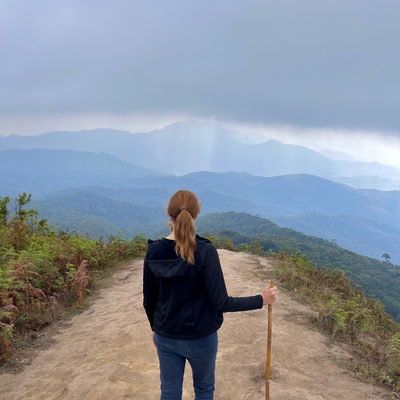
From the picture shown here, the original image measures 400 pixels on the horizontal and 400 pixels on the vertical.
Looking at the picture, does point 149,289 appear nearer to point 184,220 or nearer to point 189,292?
point 189,292

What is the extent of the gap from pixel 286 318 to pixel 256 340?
1.36 m

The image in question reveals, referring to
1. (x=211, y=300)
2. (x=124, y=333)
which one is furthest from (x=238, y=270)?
(x=211, y=300)

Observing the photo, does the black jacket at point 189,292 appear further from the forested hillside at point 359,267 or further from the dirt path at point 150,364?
the forested hillside at point 359,267

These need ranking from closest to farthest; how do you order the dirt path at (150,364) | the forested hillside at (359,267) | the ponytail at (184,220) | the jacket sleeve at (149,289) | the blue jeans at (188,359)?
the ponytail at (184,220) < the blue jeans at (188,359) < the jacket sleeve at (149,289) < the dirt path at (150,364) < the forested hillside at (359,267)

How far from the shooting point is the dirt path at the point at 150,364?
373cm

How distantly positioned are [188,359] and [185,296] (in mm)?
Answer: 553

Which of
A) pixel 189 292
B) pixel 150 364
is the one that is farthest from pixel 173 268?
pixel 150 364

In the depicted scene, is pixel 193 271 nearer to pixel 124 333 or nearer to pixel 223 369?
pixel 223 369

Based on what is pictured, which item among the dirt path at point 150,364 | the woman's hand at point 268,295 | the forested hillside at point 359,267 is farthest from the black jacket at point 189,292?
the forested hillside at point 359,267

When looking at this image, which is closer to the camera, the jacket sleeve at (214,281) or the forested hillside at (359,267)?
the jacket sleeve at (214,281)

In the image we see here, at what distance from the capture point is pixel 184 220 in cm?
203

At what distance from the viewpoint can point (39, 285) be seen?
7047 millimetres

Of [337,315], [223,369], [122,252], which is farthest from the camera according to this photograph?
[122,252]

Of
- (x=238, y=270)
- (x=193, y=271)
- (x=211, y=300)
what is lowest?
(x=238, y=270)
